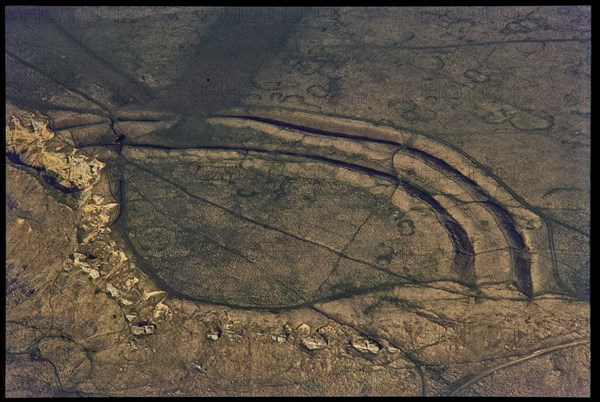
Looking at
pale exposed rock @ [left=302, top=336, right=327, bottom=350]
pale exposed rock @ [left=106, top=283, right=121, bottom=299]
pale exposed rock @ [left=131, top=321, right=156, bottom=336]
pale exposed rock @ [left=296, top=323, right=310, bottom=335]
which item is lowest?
pale exposed rock @ [left=131, top=321, right=156, bottom=336]

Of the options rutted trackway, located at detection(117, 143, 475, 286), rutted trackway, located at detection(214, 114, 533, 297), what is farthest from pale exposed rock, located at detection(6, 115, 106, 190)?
rutted trackway, located at detection(214, 114, 533, 297)

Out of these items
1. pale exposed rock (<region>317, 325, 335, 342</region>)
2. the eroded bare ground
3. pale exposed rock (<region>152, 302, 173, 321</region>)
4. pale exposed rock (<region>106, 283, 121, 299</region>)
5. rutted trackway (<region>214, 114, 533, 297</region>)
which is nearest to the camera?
the eroded bare ground

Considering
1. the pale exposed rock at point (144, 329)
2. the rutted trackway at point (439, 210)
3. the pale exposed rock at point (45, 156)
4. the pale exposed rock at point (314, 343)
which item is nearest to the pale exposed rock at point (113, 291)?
the pale exposed rock at point (144, 329)

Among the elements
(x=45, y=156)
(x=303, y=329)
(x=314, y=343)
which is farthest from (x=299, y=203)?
(x=45, y=156)

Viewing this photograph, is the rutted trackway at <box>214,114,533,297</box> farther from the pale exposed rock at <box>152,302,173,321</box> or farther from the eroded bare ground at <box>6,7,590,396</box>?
the pale exposed rock at <box>152,302,173,321</box>

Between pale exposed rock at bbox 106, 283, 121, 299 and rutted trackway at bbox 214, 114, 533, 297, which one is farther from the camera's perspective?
rutted trackway at bbox 214, 114, 533, 297

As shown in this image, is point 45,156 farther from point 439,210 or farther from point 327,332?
point 439,210

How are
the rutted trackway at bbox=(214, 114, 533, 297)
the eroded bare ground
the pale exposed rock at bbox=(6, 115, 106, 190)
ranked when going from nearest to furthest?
the eroded bare ground, the rutted trackway at bbox=(214, 114, 533, 297), the pale exposed rock at bbox=(6, 115, 106, 190)

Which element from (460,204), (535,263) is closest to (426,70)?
(460,204)

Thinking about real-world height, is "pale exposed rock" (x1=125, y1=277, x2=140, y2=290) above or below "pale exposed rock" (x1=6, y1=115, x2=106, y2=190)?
below
